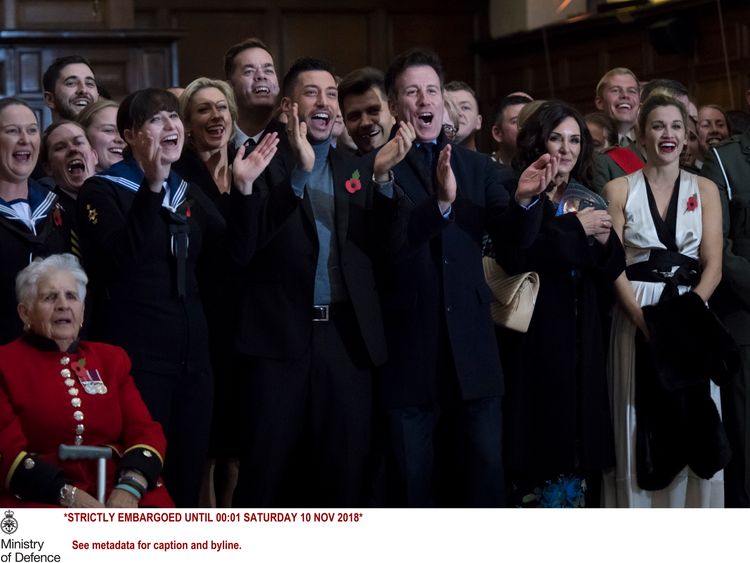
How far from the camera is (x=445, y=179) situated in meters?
3.73

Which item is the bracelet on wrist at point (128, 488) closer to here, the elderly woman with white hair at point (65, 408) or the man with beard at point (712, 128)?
the elderly woman with white hair at point (65, 408)

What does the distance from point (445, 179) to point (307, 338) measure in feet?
2.07

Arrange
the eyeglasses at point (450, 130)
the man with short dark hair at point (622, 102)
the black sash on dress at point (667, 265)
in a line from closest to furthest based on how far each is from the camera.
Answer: the black sash on dress at point (667, 265)
the eyeglasses at point (450, 130)
the man with short dark hair at point (622, 102)

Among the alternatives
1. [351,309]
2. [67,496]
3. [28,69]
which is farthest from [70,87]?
[28,69]

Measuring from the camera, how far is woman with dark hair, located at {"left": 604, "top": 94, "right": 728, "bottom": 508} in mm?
4344

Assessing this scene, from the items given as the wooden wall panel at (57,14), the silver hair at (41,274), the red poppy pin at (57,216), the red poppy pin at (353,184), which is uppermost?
the wooden wall panel at (57,14)

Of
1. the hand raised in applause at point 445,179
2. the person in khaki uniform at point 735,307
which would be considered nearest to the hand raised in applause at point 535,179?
the hand raised in applause at point 445,179

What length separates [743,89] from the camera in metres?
7.91

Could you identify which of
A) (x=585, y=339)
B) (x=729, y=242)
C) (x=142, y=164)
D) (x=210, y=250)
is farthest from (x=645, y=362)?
(x=142, y=164)

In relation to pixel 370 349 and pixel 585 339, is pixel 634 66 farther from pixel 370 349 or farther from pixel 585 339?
pixel 370 349

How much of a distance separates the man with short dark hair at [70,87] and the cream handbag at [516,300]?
6.54 feet

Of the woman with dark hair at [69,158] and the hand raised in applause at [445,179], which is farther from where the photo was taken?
the woman with dark hair at [69,158]

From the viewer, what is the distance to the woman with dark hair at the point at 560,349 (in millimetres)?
4234
